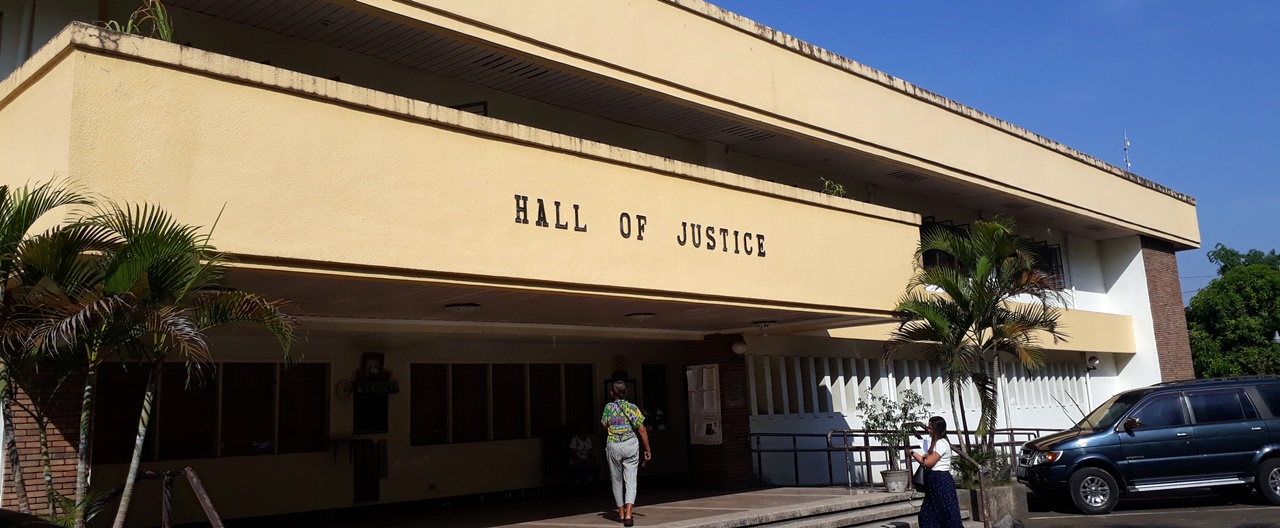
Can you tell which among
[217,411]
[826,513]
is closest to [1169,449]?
[826,513]

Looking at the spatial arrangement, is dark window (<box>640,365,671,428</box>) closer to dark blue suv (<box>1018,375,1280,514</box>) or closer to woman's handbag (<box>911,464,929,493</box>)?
dark blue suv (<box>1018,375,1280,514</box>)

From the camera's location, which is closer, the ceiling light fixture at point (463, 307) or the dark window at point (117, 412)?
the ceiling light fixture at point (463, 307)

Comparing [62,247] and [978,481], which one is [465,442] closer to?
[978,481]

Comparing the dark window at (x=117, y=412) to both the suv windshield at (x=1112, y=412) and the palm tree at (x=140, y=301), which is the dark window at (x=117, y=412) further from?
the suv windshield at (x=1112, y=412)

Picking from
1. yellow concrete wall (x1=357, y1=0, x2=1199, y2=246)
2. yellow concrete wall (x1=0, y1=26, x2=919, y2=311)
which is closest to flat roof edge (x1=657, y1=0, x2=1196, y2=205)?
yellow concrete wall (x1=357, y1=0, x2=1199, y2=246)

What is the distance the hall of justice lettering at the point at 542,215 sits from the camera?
9.22 m

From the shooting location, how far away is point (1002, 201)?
20062 millimetres

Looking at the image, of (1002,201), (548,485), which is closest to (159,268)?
(548,485)

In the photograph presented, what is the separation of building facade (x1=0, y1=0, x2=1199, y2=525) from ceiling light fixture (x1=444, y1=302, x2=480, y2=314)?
8.7 inches

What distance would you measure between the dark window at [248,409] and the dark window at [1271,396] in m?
14.4

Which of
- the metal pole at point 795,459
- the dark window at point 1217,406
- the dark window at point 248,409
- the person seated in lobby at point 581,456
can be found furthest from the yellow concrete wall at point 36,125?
the dark window at point 1217,406

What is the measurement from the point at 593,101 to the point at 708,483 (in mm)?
6157

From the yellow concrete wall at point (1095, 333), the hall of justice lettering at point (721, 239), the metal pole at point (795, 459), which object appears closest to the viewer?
the hall of justice lettering at point (721, 239)

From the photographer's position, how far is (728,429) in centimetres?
1543
